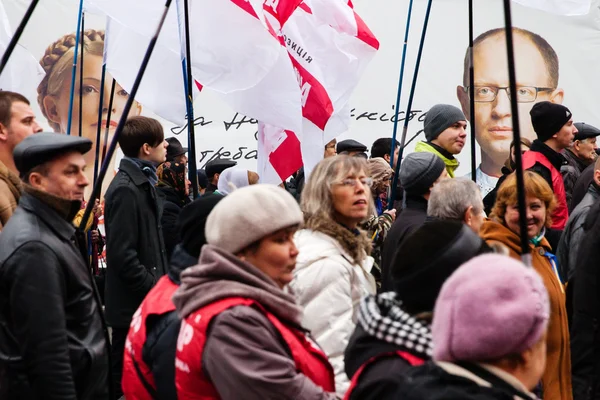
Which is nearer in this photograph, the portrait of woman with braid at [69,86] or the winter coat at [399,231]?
the winter coat at [399,231]

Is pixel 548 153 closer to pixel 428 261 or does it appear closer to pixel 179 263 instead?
pixel 179 263

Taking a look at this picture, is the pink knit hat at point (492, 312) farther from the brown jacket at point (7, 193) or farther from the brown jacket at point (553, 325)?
the brown jacket at point (7, 193)

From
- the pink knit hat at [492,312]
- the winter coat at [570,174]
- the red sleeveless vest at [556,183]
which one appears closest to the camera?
the pink knit hat at [492,312]

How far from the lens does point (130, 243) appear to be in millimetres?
5719

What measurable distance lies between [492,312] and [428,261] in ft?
1.38

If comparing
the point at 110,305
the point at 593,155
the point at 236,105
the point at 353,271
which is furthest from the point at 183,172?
the point at 593,155

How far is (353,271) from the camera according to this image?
13.2 ft

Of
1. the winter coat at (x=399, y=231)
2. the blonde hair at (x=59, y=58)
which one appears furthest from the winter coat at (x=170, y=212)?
the blonde hair at (x=59, y=58)

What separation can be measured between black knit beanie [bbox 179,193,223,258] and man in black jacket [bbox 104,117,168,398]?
2175 millimetres

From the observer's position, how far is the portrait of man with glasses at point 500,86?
12023 millimetres

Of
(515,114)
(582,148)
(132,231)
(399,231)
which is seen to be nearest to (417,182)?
(399,231)

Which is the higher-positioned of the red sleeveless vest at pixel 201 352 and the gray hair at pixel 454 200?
the gray hair at pixel 454 200

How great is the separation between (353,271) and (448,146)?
2705 millimetres

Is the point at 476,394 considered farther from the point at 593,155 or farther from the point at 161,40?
the point at 593,155
